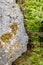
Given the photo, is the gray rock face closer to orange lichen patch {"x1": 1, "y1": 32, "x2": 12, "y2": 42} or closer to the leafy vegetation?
orange lichen patch {"x1": 1, "y1": 32, "x2": 12, "y2": 42}

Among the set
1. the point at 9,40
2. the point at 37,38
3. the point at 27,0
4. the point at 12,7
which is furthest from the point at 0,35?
the point at 27,0

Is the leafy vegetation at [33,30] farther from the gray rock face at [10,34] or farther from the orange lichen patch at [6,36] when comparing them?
the orange lichen patch at [6,36]

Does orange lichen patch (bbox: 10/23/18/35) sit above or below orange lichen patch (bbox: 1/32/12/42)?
above

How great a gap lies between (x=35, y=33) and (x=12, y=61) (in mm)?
1290

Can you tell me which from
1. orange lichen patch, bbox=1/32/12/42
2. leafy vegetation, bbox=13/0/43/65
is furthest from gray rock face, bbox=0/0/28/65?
leafy vegetation, bbox=13/0/43/65

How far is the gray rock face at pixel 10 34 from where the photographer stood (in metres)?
4.20

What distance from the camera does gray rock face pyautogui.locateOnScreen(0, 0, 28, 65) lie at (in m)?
4.20

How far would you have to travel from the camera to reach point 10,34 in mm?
4438

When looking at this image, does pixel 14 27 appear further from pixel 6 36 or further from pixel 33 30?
pixel 33 30

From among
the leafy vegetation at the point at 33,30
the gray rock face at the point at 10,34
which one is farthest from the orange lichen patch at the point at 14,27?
the leafy vegetation at the point at 33,30

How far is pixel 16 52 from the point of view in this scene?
4.41 meters

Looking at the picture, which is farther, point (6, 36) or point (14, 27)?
point (14, 27)

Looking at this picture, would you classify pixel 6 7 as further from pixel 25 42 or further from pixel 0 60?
pixel 0 60

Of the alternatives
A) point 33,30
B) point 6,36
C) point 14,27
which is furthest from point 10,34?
point 33,30
